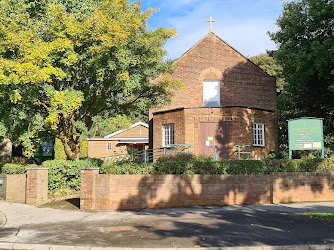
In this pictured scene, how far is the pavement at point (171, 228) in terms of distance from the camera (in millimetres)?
7969

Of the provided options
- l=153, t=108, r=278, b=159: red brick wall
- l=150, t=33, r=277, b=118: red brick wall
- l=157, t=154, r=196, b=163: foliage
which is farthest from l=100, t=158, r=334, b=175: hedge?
l=150, t=33, r=277, b=118: red brick wall

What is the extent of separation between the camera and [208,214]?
475 inches

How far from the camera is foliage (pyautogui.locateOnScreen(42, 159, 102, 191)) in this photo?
1623cm

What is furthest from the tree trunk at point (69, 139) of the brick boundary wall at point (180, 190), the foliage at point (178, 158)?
the foliage at point (178, 158)

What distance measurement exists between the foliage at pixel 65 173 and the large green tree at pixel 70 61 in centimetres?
129

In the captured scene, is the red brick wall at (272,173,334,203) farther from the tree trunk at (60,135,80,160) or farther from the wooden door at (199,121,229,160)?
the tree trunk at (60,135,80,160)

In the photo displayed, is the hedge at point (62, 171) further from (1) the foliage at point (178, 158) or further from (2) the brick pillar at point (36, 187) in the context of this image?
(1) the foliage at point (178, 158)

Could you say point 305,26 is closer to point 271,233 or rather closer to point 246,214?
point 246,214

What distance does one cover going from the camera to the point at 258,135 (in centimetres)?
2217

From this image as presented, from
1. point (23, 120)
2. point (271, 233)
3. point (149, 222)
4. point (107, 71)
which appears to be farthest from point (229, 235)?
point (23, 120)

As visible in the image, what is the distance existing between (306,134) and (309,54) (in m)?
8.70

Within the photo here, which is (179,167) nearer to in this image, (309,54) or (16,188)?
(16,188)

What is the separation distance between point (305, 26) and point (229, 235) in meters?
20.0

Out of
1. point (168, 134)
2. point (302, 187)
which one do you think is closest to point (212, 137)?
point (168, 134)
